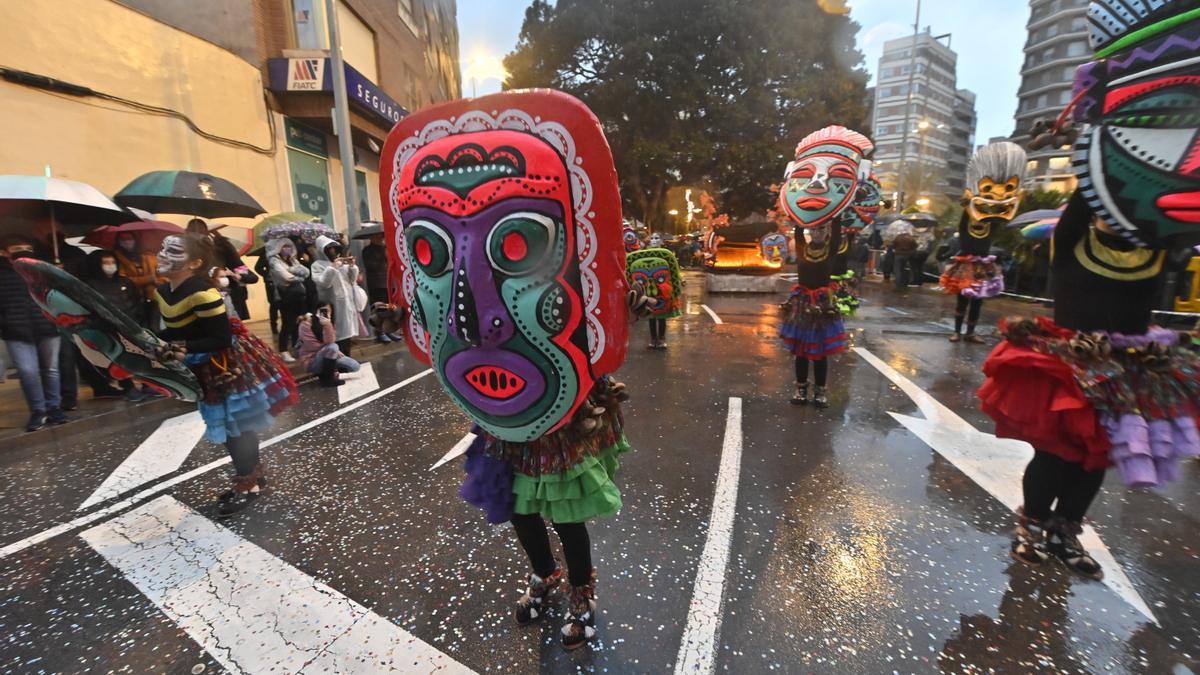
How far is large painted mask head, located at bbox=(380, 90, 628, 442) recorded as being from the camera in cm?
150

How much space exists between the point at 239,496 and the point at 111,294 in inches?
149

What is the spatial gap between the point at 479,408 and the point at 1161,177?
2.53 metres

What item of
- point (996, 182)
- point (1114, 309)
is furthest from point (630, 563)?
point (996, 182)

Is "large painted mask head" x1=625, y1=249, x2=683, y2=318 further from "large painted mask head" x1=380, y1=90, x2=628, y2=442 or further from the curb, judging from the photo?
"large painted mask head" x1=380, y1=90, x2=628, y2=442

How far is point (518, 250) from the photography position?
4.97 feet

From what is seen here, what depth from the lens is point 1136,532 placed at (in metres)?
2.74

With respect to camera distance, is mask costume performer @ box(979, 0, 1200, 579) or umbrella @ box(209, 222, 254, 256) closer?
mask costume performer @ box(979, 0, 1200, 579)

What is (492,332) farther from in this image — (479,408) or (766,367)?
(766,367)

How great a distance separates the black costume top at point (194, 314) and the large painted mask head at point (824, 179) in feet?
14.2

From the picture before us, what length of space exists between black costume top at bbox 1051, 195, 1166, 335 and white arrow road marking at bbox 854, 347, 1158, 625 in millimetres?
1205

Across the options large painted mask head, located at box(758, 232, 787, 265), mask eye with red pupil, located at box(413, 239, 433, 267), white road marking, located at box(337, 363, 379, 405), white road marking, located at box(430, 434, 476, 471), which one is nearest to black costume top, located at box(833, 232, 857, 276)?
white road marking, located at box(430, 434, 476, 471)

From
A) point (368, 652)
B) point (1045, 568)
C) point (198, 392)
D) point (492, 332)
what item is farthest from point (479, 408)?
point (1045, 568)

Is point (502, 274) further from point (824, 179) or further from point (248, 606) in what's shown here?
point (824, 179)

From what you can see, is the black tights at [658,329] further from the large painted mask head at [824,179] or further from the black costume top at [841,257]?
the large painted mask head at [824,179]
